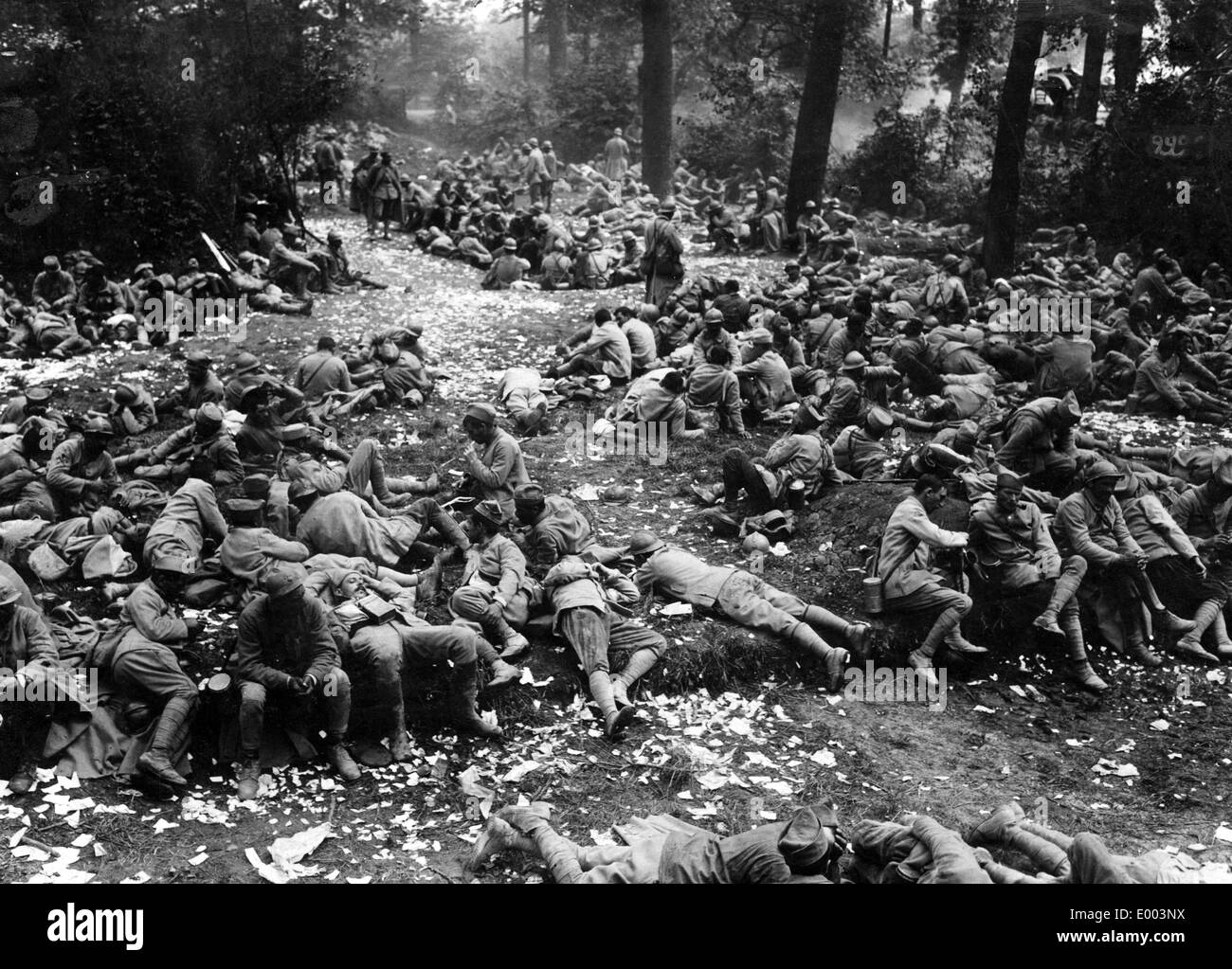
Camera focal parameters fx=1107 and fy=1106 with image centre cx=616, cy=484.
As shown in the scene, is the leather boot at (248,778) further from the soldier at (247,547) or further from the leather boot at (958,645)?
the leather boot at (958,645)

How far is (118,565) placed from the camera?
31.9 ft

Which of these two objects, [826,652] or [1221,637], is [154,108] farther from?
[1221,637]

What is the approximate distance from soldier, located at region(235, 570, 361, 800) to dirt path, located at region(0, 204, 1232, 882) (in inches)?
10.5

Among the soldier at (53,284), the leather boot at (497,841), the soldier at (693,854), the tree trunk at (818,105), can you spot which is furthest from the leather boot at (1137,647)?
the soldier at (53,284)

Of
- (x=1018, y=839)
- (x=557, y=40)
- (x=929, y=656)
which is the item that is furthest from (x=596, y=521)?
(x=557, y=40)

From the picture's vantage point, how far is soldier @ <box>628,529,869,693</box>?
951 cm

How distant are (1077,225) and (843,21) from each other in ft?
21.2

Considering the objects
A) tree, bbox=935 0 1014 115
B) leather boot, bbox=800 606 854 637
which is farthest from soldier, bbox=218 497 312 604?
tree, bbox=935 0 1014 115

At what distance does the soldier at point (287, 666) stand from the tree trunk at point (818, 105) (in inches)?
720

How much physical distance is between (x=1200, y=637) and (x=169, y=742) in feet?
29.8

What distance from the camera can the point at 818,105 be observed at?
2278cm

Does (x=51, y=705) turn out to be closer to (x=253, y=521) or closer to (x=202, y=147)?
(x=253, y=521)

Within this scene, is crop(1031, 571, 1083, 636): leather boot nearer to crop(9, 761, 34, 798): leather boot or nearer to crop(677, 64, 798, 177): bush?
crop(9, 761, 34, 798): leather boot

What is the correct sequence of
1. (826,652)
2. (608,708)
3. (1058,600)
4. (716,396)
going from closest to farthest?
(608,708) < (826,652) < (1058,600) < (716,396)
